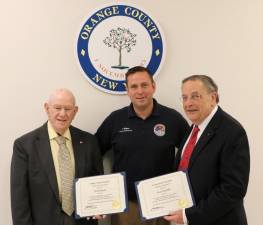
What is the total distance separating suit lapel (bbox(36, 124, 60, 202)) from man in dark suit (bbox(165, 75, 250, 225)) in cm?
75

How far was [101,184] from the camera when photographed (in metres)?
2.10

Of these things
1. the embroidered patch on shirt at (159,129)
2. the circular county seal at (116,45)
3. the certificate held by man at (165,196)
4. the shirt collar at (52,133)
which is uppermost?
the circular county seal at (116,45)

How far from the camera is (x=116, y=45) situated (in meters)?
2.60

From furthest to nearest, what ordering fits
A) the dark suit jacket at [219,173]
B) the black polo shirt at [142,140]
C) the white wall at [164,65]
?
the white wall at [164,65] → the black polo shirt at [142,140] → the dark suit jacket at [219,173]

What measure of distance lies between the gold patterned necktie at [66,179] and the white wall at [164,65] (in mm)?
482

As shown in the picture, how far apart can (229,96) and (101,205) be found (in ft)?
4.70

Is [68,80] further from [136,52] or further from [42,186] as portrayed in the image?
[42,186]

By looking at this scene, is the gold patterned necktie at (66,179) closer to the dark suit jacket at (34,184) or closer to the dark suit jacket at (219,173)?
the dark suit jacket at (34,184)

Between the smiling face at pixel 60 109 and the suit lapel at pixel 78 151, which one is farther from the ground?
the smiling face at pixel 60 109

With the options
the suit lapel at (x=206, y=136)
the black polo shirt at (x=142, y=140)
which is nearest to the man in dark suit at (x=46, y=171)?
the black polo shirt at (x=142, y=140)

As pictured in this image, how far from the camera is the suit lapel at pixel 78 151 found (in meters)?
2.18

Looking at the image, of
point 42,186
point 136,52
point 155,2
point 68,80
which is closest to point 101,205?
point 42,186

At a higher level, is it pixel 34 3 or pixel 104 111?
pixel 34 3

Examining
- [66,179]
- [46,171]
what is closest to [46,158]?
[46,171]
